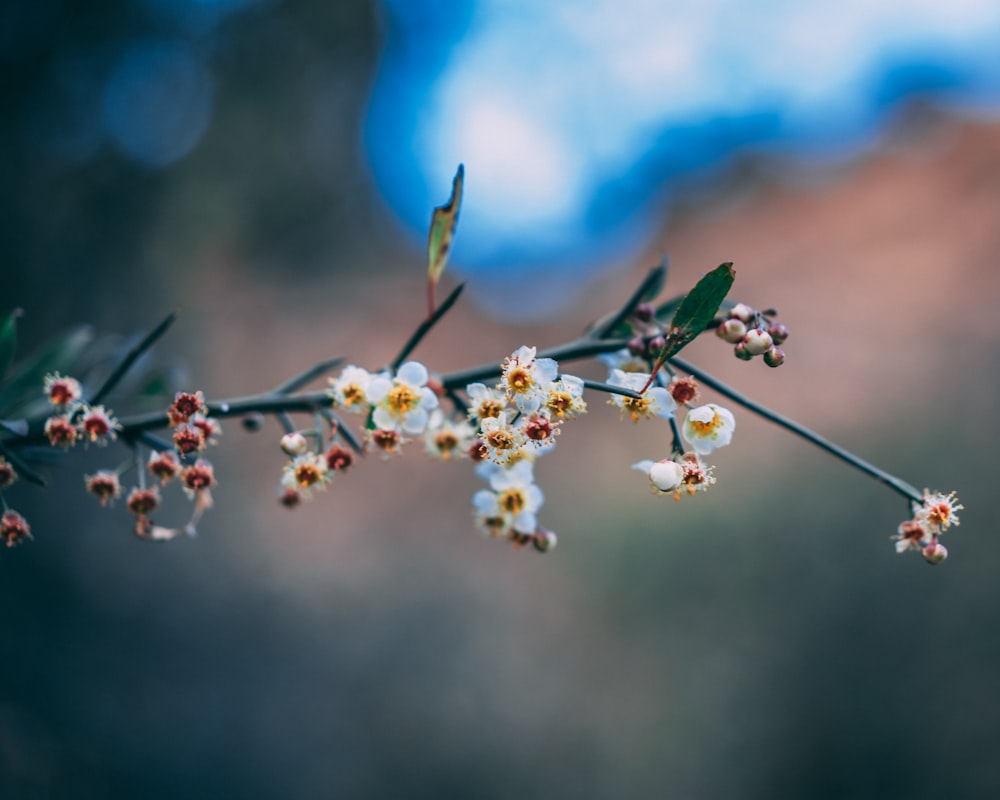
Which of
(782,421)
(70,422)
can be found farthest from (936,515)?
(70,422)

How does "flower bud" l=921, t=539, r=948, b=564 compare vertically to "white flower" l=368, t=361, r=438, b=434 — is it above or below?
above

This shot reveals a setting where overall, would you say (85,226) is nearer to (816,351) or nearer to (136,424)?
(136,424)

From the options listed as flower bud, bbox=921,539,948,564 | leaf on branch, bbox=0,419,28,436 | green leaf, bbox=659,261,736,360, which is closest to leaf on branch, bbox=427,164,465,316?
green leaf, bbox=659,261,736,360

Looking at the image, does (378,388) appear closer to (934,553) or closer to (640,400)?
(640,400)

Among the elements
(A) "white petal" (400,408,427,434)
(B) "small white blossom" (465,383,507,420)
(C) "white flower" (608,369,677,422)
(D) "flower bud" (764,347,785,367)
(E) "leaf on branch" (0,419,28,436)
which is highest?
(D) "flower bud" (764,347,785,367)

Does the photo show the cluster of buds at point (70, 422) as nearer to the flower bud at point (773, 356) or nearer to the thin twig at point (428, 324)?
the thin twig at point (428, 324)

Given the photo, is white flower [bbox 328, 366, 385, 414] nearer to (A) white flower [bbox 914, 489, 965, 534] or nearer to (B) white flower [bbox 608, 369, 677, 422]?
(B) white flower [bbox 608, 369, 677, 422]

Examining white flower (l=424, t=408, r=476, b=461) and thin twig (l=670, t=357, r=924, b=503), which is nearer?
thin twig (l=670, t=357, r=924, b=503)

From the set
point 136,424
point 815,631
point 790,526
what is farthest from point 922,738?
point 136,424

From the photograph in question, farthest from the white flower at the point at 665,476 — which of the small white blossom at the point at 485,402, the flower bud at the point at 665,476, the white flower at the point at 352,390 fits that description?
the white flower at the point at 352,390
